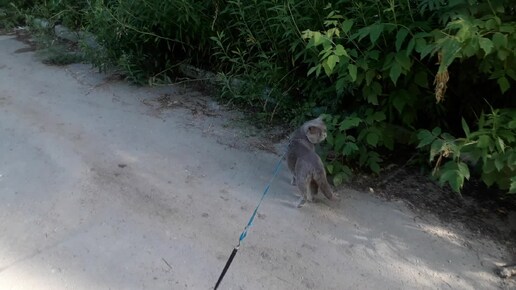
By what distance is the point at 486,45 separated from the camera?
2.62m

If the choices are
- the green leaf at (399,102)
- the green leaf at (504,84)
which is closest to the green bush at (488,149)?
the green leaf at (504,84)

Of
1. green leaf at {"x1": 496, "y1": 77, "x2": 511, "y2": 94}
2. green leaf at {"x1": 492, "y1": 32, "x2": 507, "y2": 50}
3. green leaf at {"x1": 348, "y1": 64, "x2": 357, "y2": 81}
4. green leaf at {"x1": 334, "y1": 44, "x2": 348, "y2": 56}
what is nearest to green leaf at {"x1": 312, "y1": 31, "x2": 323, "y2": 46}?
green leaf at {"x1": 334, "y1": 44, "x2": 348, "y2": 56}

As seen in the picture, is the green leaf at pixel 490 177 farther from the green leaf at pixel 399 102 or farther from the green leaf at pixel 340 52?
the green leaf at pixel 340 52

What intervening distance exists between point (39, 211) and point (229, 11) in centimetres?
266

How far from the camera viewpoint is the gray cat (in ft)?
10.7

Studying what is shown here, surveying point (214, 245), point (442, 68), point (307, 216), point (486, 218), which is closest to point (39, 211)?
point (214, 245)

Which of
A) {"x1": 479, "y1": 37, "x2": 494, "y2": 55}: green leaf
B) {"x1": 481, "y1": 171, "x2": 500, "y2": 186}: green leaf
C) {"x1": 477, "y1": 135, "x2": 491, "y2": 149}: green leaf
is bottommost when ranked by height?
{"x1": 481, "y1": 171, "x2": 500, "y2": 186}: green leaf

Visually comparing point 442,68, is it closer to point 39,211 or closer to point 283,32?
point 283,32

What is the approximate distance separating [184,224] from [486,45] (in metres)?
2.17

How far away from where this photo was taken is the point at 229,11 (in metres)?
4.75

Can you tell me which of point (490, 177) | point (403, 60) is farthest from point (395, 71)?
point (490, 177)

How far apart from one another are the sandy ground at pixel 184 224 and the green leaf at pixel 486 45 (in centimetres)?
125

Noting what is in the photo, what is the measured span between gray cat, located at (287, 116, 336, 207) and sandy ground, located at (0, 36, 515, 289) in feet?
0.52

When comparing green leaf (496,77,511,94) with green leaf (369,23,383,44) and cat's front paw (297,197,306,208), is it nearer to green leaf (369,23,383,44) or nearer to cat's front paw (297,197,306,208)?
green leaf (369,23,383,44)
